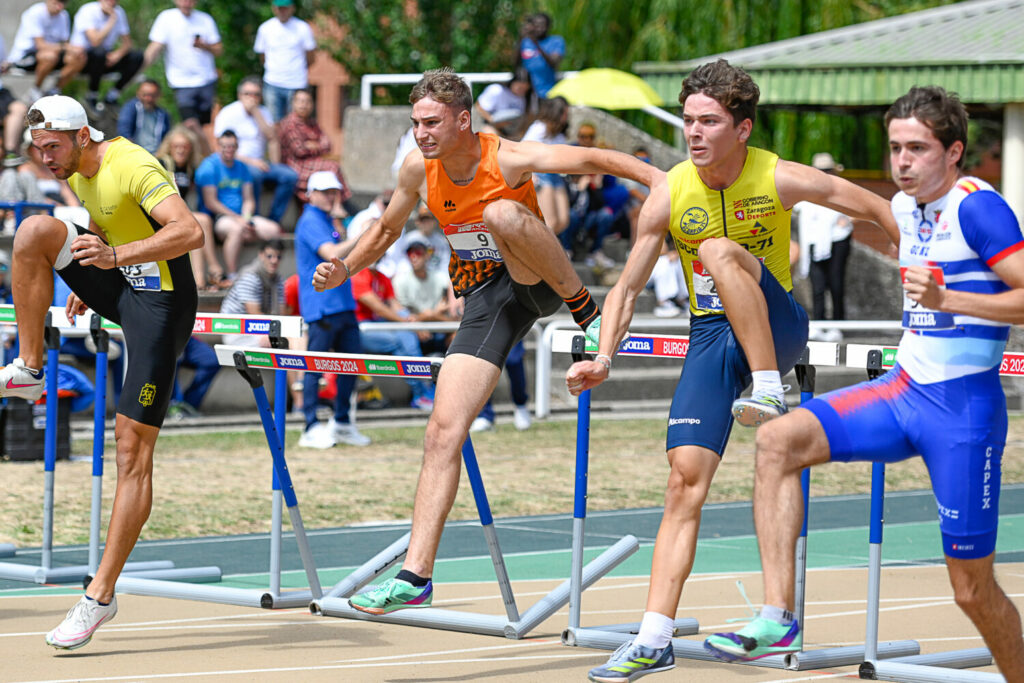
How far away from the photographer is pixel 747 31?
2678 cm

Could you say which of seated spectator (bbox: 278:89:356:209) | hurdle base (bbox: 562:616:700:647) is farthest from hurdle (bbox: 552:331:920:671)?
seated spectator (bbox: 278:89:356:209)

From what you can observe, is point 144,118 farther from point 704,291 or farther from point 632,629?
point 704,291

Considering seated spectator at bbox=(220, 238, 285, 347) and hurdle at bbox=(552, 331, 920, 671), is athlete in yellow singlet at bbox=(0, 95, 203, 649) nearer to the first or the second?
hurdle at bbox=(552, 331, 920, 671)

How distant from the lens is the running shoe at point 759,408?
530 centimetres

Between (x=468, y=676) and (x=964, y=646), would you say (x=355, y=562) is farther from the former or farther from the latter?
(x=964, y=646)

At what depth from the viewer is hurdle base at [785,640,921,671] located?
6.32 m

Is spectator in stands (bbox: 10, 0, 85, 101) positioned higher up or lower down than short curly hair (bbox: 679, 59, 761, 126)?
higher up

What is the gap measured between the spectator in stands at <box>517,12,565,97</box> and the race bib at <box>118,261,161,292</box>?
506 inches

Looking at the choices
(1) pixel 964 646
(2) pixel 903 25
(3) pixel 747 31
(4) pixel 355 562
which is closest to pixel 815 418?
(1) pixel 964 646

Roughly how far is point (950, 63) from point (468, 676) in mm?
15959

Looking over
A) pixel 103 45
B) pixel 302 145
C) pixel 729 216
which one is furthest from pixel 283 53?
pixel 729 216

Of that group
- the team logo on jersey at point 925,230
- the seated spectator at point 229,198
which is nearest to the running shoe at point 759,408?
the team logo on jersey at point 925,230

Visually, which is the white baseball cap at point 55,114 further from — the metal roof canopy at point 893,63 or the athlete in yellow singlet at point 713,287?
the metal roof canopy at point 893,63

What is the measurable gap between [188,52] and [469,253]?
11.5 meters
